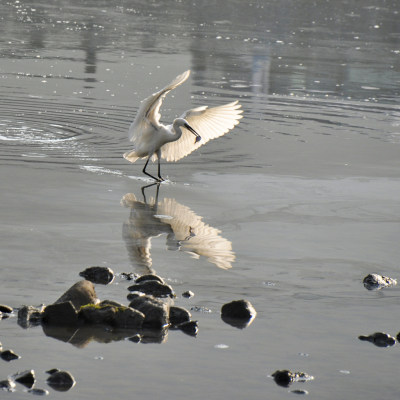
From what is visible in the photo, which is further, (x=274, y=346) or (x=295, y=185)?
(x=295, y=185)

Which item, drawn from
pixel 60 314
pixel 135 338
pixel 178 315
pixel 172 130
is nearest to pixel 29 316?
pixel 60 314

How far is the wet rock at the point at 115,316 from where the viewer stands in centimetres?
770

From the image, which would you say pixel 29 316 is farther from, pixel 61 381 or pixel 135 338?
pixel 61 381

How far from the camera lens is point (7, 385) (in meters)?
6.42

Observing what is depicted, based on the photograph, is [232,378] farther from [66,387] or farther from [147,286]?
[147,286]

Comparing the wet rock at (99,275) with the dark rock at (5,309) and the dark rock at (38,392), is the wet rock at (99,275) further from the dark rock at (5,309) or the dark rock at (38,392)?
the dark rock at (38,392)

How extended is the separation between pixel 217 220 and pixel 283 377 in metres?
4.66

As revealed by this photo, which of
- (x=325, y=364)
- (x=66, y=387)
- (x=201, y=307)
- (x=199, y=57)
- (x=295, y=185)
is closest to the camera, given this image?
(x=66, y=387)

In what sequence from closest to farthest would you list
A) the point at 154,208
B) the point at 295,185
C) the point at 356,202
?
the point at 154,208, the point at 356,202, the point at 295,185

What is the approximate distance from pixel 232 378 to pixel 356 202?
6.20 metres

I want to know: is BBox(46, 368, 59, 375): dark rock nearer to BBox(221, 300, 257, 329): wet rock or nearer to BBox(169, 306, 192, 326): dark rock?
BBox(169, 306, 192, 326): dark rock

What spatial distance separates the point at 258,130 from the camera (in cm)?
1794

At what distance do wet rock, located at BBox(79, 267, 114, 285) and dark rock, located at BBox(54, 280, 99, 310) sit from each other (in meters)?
0.77

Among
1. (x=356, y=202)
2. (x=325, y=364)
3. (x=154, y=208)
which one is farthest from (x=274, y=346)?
(x=356, y=202)
